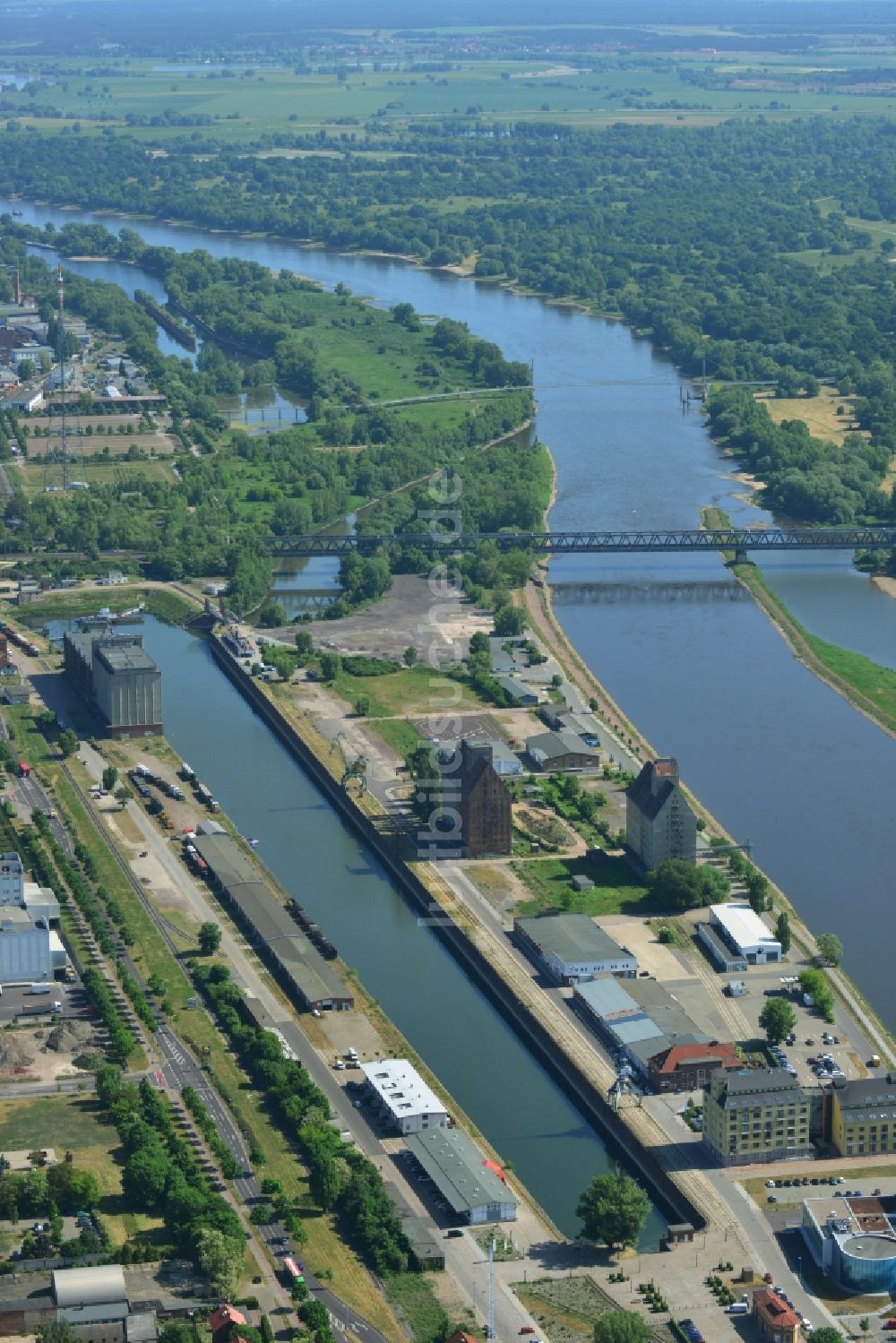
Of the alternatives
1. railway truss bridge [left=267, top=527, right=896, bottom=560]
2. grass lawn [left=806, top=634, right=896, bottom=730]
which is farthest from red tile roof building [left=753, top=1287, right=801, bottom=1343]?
railway truss bridge [left=267, top=527, right=896, bottom=560]

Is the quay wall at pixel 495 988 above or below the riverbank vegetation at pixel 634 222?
above

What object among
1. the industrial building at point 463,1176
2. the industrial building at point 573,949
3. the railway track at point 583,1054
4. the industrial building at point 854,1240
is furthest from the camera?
the industrial building at point 573,949

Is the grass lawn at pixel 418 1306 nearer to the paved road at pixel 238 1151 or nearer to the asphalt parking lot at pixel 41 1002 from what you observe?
the paved road at pixel 238 1151

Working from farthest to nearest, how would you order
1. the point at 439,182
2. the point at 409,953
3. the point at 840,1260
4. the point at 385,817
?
the point at 439,182 → the point at 385,817 → the point at 409,953 → the point at 840,1260

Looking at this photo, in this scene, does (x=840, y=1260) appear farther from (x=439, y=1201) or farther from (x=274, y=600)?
(x=274, y=600)

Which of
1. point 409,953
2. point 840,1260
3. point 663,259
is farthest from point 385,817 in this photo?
point 663,259

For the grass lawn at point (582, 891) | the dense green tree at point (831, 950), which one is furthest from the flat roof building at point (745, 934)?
the grass lawn at point (582, 891)
